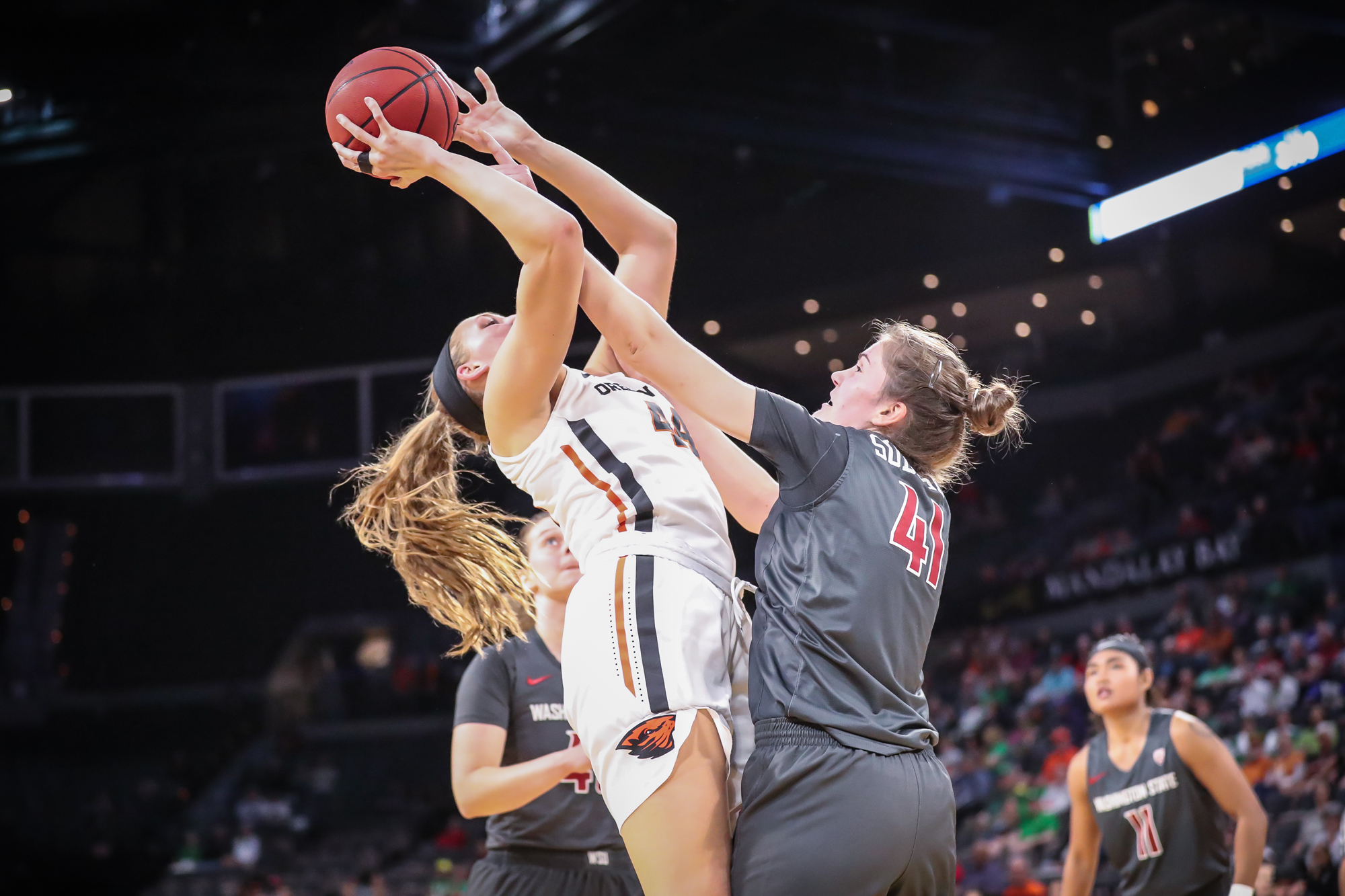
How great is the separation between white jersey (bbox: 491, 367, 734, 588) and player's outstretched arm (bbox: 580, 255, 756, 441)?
0.15 m

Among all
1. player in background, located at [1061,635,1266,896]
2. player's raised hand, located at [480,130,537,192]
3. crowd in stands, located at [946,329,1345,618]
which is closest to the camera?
player's raised hand, located at [480,130,537,192]

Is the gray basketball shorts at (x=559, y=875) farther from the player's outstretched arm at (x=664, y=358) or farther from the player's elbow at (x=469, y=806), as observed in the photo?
the player's outstretched arm at (x=664, y=358)

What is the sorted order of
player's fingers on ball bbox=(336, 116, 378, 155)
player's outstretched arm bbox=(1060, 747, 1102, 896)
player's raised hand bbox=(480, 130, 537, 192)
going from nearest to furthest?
player's fingers on ball bbox=(336, 116, 378, 155), player's raised hand bbox=(480, 130, 537, 192), player's outstretched arm bbox=(1060, 747, 1102, 896)

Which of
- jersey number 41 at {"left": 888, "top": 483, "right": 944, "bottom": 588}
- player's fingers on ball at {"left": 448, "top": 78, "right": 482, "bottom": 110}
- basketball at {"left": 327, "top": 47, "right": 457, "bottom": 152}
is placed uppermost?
player's fingers on ball at {"left": 448, "top": 78, "right": 482, "bottom": 110}

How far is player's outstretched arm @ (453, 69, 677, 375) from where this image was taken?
11.0 feet

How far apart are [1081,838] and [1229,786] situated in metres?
0.81

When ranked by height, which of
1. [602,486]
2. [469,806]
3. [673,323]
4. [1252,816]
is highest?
[673,323]

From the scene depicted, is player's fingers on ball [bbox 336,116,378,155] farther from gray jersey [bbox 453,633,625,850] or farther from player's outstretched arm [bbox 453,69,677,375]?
gray jersey [bbox 453,633,625,850]

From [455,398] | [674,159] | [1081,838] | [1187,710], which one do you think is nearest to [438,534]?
[455,398]

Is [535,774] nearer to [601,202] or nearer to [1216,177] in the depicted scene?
[601,202]

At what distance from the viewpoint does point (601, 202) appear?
339cm

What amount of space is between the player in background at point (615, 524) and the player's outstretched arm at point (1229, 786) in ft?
12.2

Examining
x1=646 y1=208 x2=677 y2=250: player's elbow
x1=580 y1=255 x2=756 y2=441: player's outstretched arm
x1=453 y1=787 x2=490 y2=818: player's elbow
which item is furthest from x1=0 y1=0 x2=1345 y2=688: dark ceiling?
x1=580 y1=255 x2=756 y2=441: player's outstretched arm

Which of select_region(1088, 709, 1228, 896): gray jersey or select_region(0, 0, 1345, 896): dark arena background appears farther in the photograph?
select_region(0, 0, 1345, 896): dark arena background
